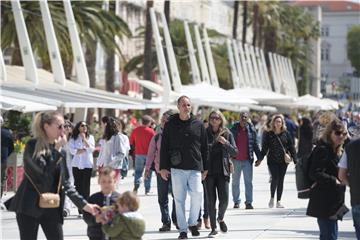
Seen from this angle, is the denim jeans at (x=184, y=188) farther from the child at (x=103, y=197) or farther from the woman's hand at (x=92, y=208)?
the woman's hand at (x=92, y=208)

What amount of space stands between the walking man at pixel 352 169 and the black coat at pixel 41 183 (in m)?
2.75

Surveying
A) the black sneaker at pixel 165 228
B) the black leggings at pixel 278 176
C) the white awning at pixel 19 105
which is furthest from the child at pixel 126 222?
the white awning at pixel 19 105

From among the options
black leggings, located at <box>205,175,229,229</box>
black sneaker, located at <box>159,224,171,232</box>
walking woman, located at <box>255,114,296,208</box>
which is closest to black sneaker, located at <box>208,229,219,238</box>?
black leggings, located at <box>205,175,229,229</box>

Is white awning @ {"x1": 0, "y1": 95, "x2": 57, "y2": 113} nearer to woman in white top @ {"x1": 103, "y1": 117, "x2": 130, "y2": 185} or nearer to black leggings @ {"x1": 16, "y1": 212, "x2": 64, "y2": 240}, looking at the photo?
woman in white top @ {"x1": 103, "y1": 117, "x2": 130, "y2": 185}

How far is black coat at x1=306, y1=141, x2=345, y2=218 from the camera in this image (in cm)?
1039

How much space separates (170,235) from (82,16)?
84.5 feet

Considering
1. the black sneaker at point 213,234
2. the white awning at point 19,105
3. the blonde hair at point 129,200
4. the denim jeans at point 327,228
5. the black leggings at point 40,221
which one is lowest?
the black sneaker at point 213,234

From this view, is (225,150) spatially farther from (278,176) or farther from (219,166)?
(278,176)

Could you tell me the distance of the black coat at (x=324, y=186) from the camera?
10.4 meters

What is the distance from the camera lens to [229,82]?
7856 cm

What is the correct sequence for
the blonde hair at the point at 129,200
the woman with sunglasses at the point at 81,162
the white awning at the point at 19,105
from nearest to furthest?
the blonde hair at the point at 129,200
the woman with sunglasses at the point at 81,162
the white awning at the point at 19,105

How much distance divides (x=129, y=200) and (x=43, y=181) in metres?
0.78

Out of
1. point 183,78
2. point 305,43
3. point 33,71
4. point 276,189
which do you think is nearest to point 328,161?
point 276,189

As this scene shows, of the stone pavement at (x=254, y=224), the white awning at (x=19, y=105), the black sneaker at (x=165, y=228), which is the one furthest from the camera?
the white awning at (x=19, y=105)
